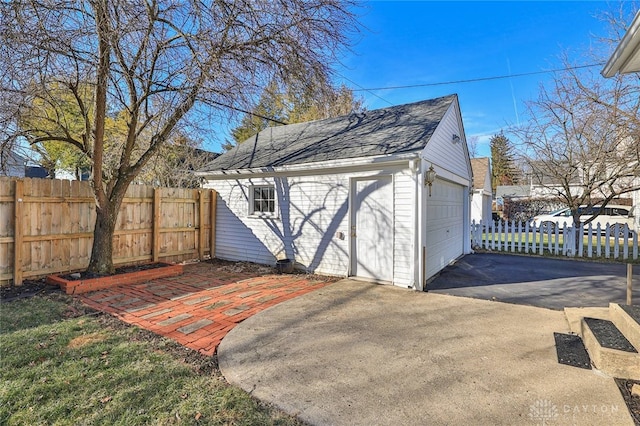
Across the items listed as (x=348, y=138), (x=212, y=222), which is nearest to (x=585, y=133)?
(x=348, y=138)

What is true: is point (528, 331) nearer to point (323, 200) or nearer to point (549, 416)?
point (549, 416)

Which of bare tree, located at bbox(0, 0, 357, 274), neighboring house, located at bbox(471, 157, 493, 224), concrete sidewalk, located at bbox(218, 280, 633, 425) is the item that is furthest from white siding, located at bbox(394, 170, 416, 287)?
neighboring house, located at bbox(471, 157, 493, 224)

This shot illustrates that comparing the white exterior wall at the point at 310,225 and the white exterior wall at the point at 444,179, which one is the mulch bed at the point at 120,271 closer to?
the white exterior wall at the point at 310,225

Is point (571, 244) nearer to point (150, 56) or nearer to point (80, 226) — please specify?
point (150, 56)

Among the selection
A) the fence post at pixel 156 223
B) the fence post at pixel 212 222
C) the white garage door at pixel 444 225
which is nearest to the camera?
the white garage door at pixel 444 225

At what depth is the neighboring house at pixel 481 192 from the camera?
1955 centimetres

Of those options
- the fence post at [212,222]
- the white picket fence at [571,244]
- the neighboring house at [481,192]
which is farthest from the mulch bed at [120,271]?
the neighboring house at [481,192]

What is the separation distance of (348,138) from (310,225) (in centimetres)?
239

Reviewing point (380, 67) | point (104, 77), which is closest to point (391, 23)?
point (380, 67)

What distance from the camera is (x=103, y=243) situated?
6.35m

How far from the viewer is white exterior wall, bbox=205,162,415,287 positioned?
6230 mm

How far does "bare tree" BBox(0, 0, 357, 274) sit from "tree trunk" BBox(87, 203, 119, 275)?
0.07ft

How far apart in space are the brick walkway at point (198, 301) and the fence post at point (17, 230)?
1.55 metres

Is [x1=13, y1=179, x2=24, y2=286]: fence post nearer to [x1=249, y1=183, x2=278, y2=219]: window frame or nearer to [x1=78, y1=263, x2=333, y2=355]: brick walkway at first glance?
[x1=78, y1=263, x2=333, y2=355]: brick walkway
